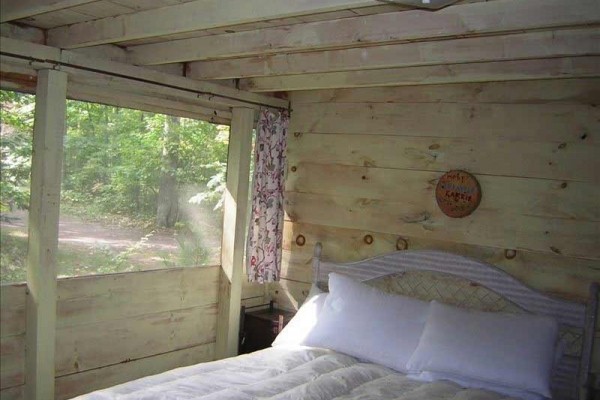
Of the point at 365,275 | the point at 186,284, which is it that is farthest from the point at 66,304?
the point at 365,275

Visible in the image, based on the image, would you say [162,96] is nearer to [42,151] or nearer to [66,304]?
[42,151]

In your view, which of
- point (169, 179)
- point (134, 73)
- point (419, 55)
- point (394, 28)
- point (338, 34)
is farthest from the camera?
point (169, 179)

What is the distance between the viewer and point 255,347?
13.4ft

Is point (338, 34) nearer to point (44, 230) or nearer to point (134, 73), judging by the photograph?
point (134, 73)

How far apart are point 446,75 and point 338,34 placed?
0.88 meters

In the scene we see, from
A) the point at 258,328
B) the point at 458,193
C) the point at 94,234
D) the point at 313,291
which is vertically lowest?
the point at 258,328

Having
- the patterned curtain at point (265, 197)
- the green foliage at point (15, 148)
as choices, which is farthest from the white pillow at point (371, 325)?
the green foliage at point (15, 148)

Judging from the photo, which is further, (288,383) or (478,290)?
(478,290)

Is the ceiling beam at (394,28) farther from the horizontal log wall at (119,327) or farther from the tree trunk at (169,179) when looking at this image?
the horizontal log wall at (119,327)

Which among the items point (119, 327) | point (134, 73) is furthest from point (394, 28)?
point (119, 327)

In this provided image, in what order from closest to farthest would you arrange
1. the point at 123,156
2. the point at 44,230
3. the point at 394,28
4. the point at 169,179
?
the point at 394,28 → the point at 44,230 → the point at 123,156 → the point at 169,179

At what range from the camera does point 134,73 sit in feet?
10.6

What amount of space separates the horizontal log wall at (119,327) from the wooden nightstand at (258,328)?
0.22 meters

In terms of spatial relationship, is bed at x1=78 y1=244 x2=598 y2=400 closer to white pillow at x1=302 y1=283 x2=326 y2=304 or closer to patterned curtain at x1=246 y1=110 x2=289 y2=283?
white pillow at x1=302 y1=283 x2=326 y2=304
